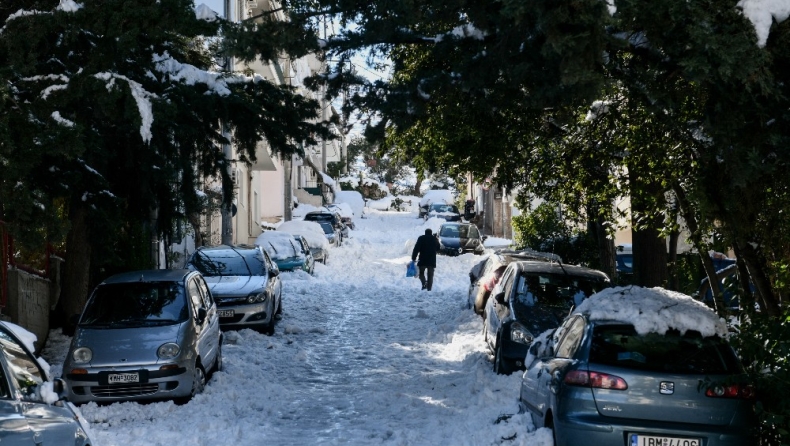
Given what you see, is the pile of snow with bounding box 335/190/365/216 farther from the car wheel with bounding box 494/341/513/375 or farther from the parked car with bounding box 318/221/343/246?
the car wheel with bounding box 494/341/513/375

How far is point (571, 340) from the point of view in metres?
8.60

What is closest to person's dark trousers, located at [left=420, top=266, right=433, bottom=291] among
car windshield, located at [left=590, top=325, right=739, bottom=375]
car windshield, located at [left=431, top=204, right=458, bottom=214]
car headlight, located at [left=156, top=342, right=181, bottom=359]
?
car headlight, located at [left=156, top=342, right=181, bottom=359]

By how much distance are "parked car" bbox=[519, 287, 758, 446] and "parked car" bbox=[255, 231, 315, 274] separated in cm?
2144

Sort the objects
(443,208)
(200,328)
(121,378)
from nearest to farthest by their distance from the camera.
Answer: (121,378)
(200,328)
(443,208)

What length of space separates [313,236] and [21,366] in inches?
1174

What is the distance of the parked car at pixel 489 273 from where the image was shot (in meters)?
18.8

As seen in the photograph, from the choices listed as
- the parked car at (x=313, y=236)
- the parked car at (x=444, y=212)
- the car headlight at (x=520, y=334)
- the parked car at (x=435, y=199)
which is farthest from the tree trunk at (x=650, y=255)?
the parked car at (x=435, y=199)

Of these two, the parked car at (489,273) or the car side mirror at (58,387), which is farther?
the parked car at (489,273)

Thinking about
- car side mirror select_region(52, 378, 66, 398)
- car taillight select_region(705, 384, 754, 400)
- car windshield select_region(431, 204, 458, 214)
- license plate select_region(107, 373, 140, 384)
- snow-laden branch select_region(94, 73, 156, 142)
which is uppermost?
snow-laden branch select_region(94, 73, 156, 142)

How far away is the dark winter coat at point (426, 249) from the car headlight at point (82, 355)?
14.6m

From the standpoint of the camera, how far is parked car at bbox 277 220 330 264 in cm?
3553

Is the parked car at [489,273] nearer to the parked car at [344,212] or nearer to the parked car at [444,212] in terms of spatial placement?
the parked car at [344,212]

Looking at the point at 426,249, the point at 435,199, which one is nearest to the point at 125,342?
the point at 426,249

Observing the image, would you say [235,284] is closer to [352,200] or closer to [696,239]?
[696,239]
